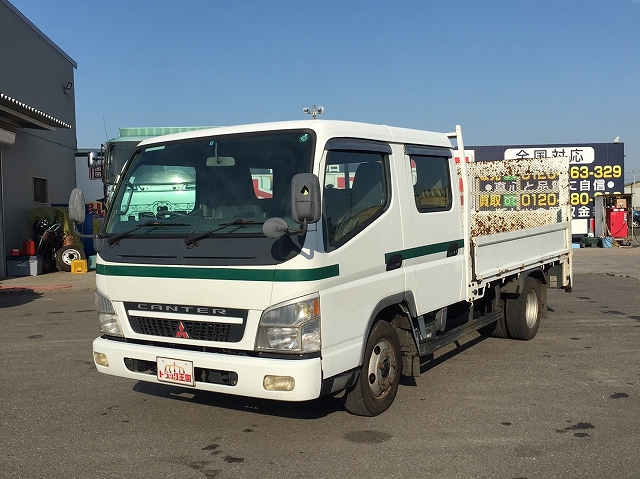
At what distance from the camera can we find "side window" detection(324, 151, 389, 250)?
4.77m

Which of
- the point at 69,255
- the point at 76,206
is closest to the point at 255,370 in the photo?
the point at 76,206

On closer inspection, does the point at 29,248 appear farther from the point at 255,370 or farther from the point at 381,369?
the point at 255,370

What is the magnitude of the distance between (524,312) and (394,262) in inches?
135

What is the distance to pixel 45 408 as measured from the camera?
5.76 metres

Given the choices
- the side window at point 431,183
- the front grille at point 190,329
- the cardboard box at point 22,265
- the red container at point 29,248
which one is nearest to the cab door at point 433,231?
the side window at point 431,183

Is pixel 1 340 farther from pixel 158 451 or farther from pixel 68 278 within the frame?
pixel 68 278

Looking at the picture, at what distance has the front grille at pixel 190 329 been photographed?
15.1 ft

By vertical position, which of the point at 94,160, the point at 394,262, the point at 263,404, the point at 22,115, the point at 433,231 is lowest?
the point at 263,404

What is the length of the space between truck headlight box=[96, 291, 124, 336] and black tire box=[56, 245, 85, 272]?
47.1 ft

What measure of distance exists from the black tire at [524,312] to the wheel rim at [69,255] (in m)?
13.9

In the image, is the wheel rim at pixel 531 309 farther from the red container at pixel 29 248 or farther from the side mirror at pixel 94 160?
the red container at pixel 29 248

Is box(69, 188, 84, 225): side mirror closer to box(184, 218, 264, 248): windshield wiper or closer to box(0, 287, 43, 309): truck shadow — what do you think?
box(184, 218, 264, 248): windshield wiper

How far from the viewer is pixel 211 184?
5031mm

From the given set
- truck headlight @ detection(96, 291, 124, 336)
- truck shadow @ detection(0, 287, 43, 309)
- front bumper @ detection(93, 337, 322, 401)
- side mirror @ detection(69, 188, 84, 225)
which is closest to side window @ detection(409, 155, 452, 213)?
front bumper @ detection(93, 337, 322, 401)
